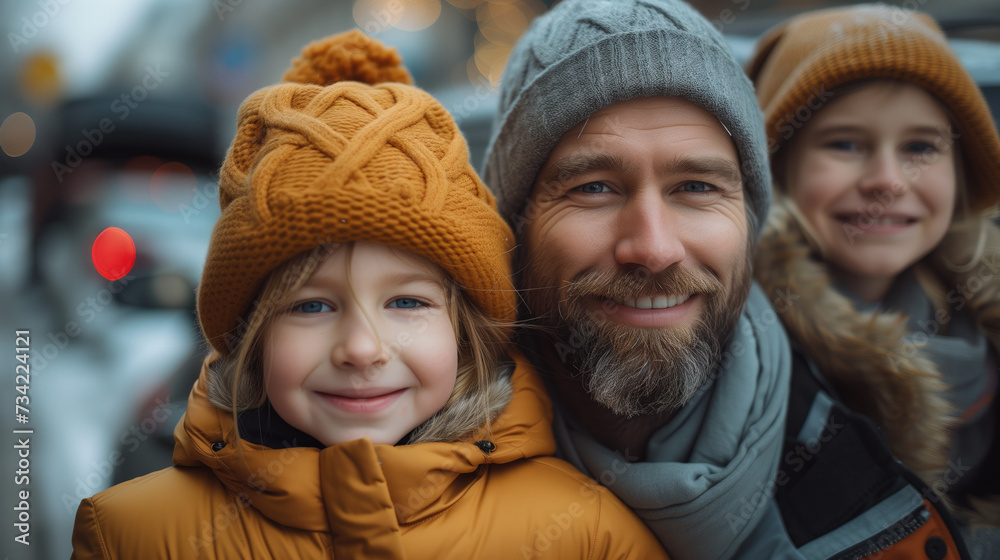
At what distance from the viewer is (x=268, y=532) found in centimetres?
158

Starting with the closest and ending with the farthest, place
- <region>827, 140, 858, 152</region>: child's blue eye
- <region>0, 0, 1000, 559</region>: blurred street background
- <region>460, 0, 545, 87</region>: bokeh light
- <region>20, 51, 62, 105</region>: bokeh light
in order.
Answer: <region>827, 140, 858, 152</region>: child's blue eye < <region>0, 0, 1000, 559</region>: blurred street background < <region>20, 51, 62, 105</region>: bokeh light < <region>460, 0, 545, 87</region>: bokeh light

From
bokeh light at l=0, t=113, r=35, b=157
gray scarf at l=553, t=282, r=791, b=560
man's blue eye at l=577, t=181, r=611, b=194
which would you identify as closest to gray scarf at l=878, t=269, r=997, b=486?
gray scarf at l=553, t=282, r=791, b=560

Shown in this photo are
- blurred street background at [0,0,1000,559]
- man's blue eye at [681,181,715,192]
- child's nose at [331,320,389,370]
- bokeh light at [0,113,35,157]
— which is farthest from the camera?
bokeh light at [0,113,35,157]

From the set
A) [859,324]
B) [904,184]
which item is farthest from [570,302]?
[904,184]

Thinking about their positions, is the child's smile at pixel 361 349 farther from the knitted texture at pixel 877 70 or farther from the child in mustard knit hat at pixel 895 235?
the knitted texture at pixel 877 70

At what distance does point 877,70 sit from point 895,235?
57cm

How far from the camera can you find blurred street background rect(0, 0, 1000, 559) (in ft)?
9.18

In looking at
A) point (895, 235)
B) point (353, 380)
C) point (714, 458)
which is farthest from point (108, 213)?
point (895, 235)

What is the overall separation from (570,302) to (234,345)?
0.90m

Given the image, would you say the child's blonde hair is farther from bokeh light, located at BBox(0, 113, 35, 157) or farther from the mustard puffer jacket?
bokeh light, located at BBox(0, 113, 35, 157)

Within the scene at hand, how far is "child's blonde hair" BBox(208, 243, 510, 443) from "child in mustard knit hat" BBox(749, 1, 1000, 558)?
3.96 ft

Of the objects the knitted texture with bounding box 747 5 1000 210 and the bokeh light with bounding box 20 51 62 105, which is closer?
the knitted texture with bounding box 747 5 1000 210

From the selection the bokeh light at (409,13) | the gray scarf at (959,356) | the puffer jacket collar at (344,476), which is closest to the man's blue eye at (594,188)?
the puffer jacket collar at (344,476)

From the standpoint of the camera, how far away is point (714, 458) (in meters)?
1.83
